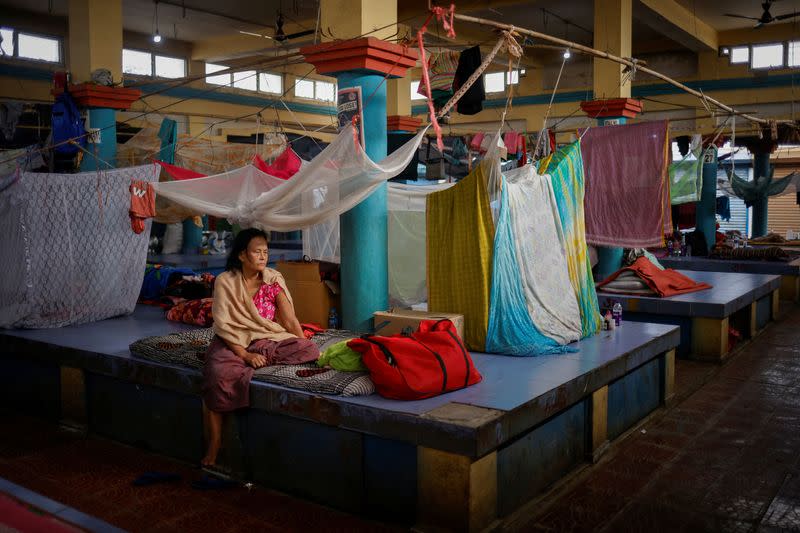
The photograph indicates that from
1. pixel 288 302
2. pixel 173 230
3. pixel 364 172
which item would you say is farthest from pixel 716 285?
pixel 173 230

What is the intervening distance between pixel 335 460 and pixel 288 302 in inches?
43.2

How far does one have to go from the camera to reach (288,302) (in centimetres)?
455

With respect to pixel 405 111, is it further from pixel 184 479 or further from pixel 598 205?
pixel 184 479

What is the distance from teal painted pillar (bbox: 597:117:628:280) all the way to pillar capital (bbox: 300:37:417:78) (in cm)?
478

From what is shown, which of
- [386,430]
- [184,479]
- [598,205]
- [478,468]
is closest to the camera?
[478,468]

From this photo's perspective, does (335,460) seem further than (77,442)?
No

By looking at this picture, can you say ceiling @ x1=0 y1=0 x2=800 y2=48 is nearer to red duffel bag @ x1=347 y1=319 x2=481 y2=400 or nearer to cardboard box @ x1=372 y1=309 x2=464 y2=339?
cardboard box @ x1=372 y1=309 x2=464 y2=339

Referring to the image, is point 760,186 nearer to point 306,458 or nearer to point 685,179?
point 685,179

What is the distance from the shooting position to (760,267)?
1162cm

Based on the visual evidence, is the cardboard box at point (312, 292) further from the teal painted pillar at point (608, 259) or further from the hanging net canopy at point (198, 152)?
the teal painted pillar at point (608, 259)

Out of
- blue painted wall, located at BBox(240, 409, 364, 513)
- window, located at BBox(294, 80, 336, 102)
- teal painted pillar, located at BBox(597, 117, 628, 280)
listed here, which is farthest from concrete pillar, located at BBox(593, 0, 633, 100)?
window, located at BBox(294, 80, 336, 102)

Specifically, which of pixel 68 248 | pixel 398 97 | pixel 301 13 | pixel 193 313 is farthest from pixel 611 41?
pixel 68 248

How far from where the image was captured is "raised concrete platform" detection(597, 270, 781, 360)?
7.27 meters

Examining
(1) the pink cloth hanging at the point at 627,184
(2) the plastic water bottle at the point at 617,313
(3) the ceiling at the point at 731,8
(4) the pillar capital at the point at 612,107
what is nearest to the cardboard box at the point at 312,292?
(2) the plastic water bottle at the point at 617,313
